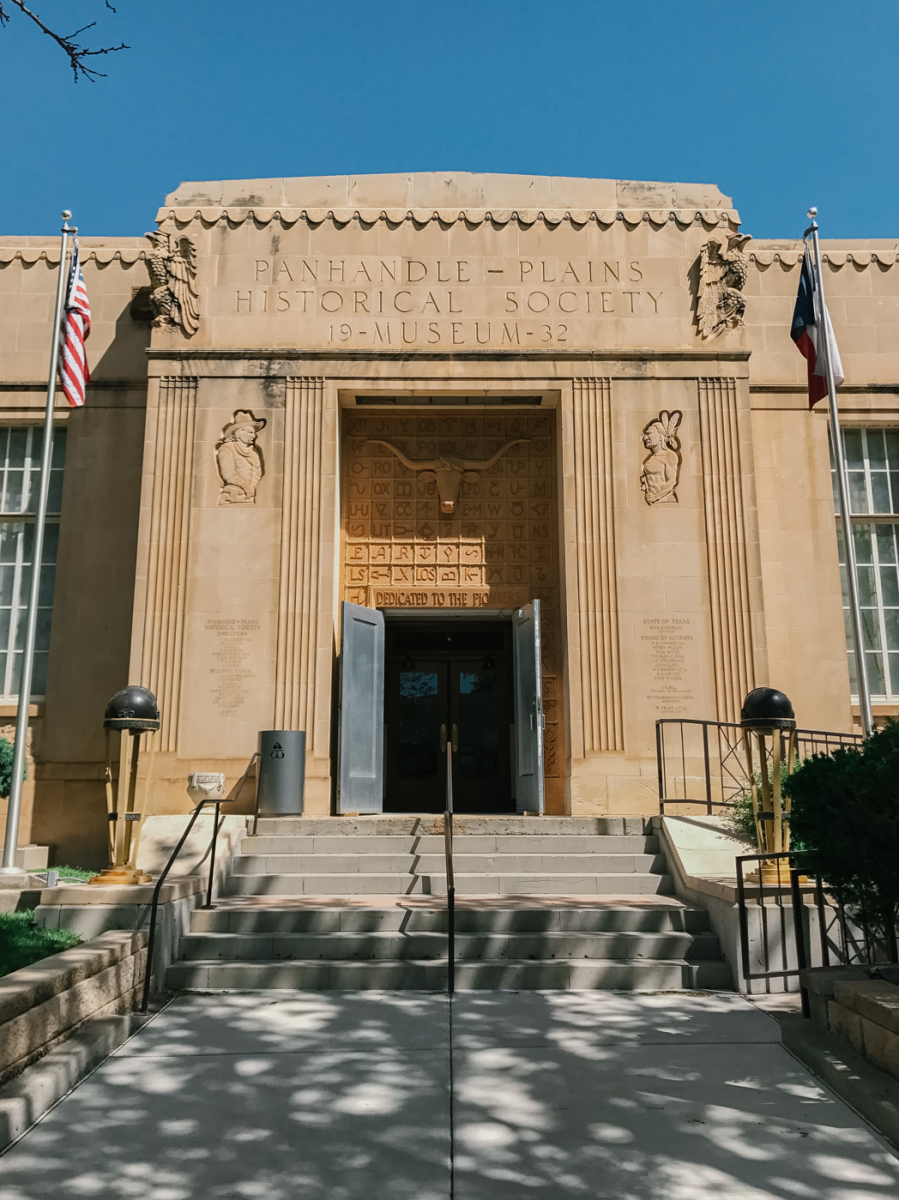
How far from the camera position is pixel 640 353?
13398 mm

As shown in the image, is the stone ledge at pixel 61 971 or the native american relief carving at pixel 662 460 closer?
the stone ledge at pixel 61 971

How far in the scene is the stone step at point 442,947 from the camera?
25.8 ft

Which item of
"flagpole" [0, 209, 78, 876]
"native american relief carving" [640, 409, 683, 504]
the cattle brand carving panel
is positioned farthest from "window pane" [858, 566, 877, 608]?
"flagpole" [0, 209, 78, 876]

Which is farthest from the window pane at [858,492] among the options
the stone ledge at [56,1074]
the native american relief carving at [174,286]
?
the stone ledge at [56,1074]

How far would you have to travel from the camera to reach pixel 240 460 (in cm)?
1316

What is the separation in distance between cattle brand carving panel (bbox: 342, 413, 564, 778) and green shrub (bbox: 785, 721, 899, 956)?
788 centimetres

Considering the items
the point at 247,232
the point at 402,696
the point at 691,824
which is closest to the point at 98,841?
the point at 402,696

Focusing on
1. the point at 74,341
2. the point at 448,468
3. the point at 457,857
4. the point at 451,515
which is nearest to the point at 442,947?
the point at 457,857

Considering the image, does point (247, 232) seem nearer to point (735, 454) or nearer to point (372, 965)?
point (735, 454)

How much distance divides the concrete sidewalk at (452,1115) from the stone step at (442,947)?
1.06m

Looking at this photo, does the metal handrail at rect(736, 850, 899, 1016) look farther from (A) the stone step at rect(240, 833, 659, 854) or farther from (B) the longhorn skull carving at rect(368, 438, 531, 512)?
(B) the longhorn skull carving at rect(368, 438, 531, 512)

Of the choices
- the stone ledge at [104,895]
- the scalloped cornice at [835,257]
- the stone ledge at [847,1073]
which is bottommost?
the stone ledge at [847,1073]

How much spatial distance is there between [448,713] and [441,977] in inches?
313

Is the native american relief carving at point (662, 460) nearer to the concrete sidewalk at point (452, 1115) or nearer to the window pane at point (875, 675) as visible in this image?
the window pane at point (875, 675)
